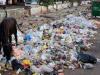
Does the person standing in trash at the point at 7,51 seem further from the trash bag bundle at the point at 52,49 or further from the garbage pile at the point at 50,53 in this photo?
the trash bag bundle at the point at 52,49

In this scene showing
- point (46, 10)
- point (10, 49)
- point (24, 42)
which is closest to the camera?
point (10, 49)

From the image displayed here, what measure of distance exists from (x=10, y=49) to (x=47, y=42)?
3844mm

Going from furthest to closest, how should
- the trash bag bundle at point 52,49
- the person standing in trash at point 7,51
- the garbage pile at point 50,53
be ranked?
the trash bag bundle at point 52,49
the garbage pile at point 50,53
the person standing in trash at point 7,51

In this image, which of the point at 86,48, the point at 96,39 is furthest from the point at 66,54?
the point at 96,39

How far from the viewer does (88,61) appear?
11.7 m

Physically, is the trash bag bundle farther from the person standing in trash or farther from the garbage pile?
the person standing in trash

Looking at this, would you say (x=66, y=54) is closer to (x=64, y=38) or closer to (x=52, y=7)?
(x=64, y=38)

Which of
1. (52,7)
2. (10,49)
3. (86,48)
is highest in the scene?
(10,49)

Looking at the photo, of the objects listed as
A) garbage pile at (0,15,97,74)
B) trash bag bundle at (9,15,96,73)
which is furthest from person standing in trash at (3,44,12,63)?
trash bag bundle at (9,15,96,73)

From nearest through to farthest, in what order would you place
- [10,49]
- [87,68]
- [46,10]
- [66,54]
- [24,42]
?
[10,49]
[87,68]
[66,54]
[24,42]
[46,10]

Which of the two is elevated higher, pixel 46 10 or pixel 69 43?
pixel 69 43

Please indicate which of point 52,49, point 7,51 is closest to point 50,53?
point 52,49

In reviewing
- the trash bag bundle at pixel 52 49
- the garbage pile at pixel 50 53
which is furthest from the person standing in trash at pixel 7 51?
the trash bag bundle at pixel 52 49

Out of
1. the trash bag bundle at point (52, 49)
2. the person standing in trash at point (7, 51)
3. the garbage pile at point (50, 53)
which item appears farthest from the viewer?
the trash bag bundle at point (52, 49)
